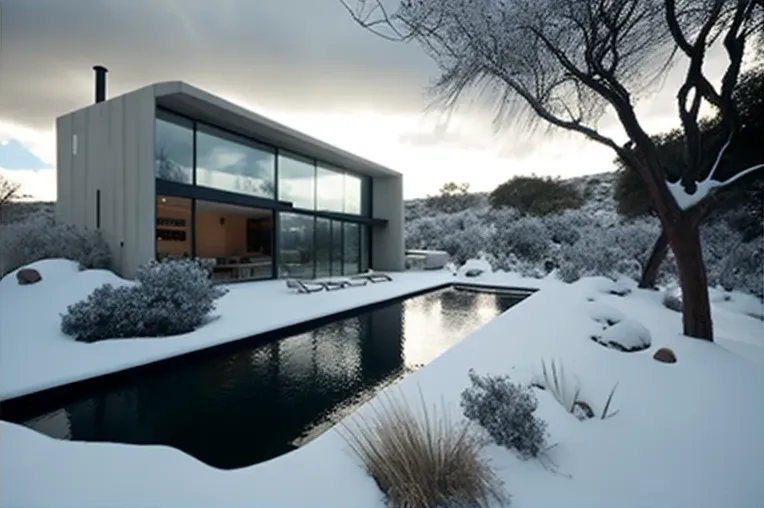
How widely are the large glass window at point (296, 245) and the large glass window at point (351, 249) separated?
2.06 metres

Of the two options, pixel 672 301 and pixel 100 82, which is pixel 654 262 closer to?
pixel 672 301

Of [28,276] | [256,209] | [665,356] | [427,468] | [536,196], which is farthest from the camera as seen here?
[536,196]

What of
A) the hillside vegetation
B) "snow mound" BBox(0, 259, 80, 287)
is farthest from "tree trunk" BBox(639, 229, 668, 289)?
"snow mound" BBox(0, 259, 80, 287)

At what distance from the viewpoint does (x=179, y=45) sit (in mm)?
8094

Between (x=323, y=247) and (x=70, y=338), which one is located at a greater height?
(x=323, y=247)

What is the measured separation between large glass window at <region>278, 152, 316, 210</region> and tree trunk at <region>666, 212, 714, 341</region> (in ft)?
36.2

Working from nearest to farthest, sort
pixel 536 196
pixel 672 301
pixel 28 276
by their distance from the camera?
pixel 28 276
pixel 672 301
pixel 536 196

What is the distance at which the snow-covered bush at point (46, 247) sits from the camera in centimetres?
902

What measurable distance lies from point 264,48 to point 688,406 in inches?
297

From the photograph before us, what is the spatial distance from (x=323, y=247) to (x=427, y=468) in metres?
13.1

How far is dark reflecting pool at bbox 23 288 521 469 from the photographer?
3.29 meters

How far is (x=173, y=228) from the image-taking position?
1446cm

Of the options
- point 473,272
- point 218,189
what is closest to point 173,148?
point 218,189

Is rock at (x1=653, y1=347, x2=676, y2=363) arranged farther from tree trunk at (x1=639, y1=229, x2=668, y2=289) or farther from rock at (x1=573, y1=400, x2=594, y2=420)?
tree trunk at (x1=639, y1=229, x2=668, y2=289)
